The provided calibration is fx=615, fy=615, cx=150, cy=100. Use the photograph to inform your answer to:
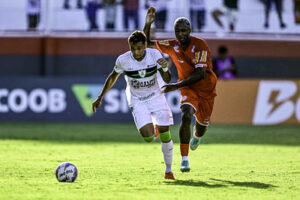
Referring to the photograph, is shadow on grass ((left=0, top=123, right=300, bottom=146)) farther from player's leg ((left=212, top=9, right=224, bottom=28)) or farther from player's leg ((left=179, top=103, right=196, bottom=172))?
player's leg ((left=179, top=103, right=196, bottom=172))

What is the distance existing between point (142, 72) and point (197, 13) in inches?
581

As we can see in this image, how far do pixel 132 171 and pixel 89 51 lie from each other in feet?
48.2

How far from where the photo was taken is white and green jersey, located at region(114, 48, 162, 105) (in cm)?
933

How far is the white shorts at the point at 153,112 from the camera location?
30.1 feet

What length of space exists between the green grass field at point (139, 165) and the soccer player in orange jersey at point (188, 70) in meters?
0.96

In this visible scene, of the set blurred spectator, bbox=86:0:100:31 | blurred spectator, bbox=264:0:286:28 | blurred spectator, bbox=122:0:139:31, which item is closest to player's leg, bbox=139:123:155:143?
blurred spectator, bbox=122:0:139:31

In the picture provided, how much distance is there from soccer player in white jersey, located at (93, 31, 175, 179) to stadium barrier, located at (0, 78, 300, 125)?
10993 mm

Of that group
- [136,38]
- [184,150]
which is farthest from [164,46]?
[184,150]

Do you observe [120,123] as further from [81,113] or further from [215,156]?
[215,156]

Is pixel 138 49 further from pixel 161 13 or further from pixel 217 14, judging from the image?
pixel 217 14

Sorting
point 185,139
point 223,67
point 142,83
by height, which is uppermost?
point 142,83

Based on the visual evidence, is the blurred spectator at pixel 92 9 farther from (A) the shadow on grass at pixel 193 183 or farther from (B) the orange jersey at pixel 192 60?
(A) the shadow on grass at pixel 193 183

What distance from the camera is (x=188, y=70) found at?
10320 mm

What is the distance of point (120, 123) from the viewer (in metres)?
20.9
